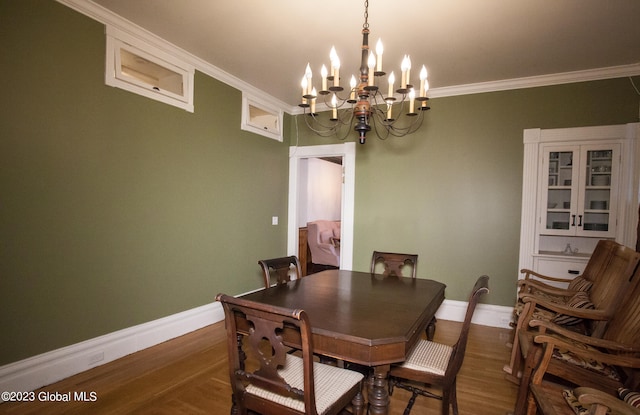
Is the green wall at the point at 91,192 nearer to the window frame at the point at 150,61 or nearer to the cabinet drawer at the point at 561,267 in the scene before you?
the window frame at the point at 150,61

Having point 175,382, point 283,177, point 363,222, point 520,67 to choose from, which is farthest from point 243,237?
point 520,67

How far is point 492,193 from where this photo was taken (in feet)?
12.1

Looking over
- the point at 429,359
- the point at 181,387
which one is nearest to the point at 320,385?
the point at 429,359

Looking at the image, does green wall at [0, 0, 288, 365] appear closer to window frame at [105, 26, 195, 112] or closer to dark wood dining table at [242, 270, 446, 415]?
window frame at [105, 26, 195, 112]

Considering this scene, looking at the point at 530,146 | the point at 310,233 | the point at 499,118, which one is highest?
the point at 499,118

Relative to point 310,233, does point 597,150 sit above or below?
above

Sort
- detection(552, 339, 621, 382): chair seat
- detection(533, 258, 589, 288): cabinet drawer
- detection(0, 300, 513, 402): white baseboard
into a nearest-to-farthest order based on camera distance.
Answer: detection(552, 339, 621, 382): chair seat
detection(0, 300, 513, 402): white baseboard
detection(533, 258, 589, 288): cabinet drawer

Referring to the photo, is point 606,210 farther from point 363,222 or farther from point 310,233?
point 310,233

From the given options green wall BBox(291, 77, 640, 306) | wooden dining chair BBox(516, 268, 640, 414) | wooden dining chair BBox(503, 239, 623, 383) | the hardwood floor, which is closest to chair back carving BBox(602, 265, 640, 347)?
wooden dining chair BBox(516, 268, 640, 414)

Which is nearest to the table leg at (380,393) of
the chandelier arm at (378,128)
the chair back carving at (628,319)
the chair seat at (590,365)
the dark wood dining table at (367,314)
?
the dark wood dining table at (367,314)

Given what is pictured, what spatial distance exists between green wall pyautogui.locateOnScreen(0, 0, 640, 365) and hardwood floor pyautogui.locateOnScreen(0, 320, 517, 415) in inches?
13.2

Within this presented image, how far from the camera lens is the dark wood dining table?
4.52ft

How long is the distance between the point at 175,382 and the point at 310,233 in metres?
4.53

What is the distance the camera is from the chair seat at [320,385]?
1.36 metres
